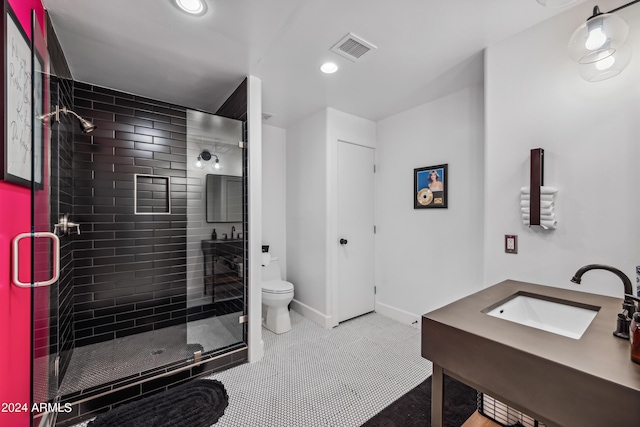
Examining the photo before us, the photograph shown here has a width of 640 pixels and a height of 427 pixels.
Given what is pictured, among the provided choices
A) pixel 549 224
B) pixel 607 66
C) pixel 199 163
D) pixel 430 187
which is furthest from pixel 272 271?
pixel 607 66

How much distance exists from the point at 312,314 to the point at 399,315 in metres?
1.01

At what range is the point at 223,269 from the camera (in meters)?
2.68

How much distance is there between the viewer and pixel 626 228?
1.41 m

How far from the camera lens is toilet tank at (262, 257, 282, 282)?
3.21m

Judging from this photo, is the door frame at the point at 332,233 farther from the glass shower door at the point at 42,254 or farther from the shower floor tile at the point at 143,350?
the glass shower door at the point at 42,254

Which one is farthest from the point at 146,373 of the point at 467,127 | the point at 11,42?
the point at 467,127

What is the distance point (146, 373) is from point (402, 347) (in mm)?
2082

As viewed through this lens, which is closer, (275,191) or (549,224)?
(549,224)

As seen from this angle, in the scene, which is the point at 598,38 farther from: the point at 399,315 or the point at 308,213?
the point at 399,315

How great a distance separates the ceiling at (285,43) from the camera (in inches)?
61.8

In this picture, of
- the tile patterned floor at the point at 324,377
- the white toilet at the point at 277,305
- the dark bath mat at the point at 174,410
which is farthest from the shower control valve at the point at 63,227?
the white toilet at the point at 277,305

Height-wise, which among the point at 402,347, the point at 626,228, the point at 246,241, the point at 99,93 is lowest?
the point at 402,347

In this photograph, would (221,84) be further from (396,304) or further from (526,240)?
(396,304)

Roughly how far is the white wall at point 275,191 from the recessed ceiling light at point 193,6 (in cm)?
196
